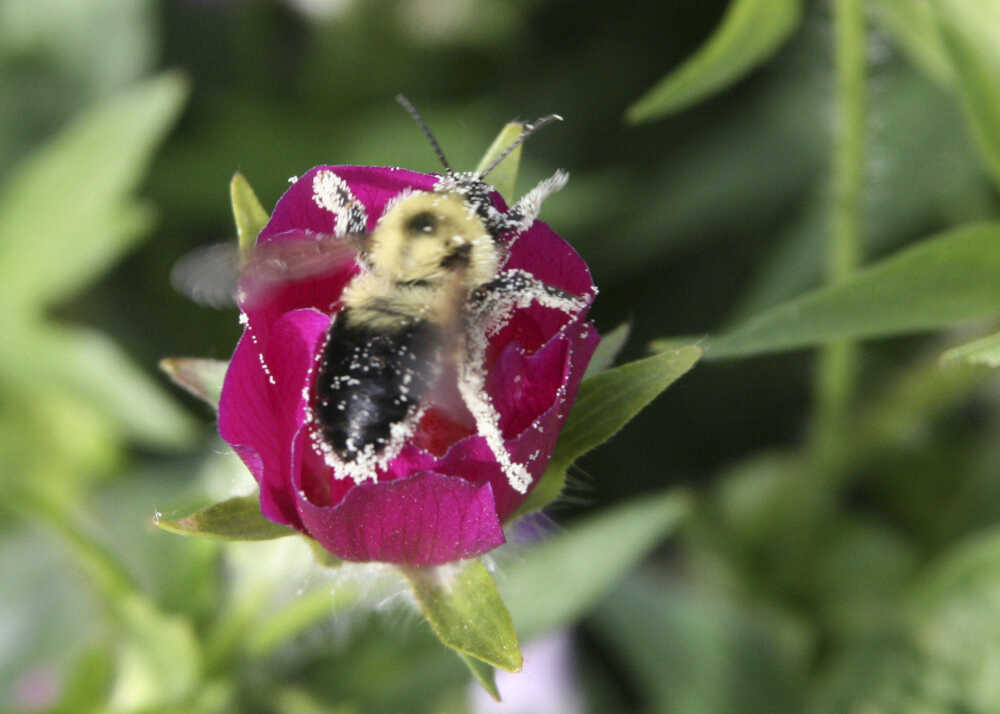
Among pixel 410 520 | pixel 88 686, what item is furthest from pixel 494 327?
pixel 88 686

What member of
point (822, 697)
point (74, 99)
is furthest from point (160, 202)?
point (822, 697)

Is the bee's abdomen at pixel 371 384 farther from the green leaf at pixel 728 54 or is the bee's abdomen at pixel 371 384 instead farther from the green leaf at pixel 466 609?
the green leaf at pixel 728 54

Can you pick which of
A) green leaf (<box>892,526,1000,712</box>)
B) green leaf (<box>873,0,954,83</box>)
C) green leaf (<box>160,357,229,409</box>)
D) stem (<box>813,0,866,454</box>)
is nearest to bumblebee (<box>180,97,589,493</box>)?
green leaf (<box>160,357,229,409</box>)

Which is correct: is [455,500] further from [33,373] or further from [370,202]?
[33,373]

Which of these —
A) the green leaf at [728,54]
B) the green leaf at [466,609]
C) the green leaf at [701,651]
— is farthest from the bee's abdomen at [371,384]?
the green leaf at [701,651]

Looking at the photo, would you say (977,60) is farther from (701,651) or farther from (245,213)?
(701,651)

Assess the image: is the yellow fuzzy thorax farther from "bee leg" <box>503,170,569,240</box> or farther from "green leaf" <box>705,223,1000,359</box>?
"green leaf" <box>705,223,1000,359</box>
